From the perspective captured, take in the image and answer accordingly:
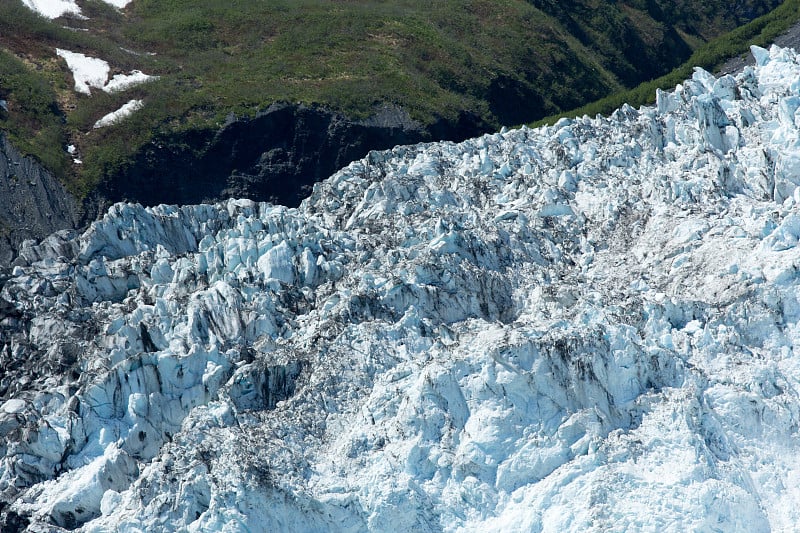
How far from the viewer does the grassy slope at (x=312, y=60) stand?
82.8m

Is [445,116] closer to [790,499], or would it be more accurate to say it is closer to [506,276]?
[506,276]

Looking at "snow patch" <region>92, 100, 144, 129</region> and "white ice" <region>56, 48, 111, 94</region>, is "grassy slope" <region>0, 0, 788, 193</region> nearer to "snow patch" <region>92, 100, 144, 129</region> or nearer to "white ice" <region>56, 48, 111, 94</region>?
"snow patch" <region>92, 100, 144, 129</region>

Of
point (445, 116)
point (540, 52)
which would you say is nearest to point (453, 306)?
point (445, 116)

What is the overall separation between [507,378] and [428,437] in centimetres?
407

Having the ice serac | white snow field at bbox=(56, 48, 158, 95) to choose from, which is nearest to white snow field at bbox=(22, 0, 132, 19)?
white snow field at bbox=(56, 48, 158, 95)

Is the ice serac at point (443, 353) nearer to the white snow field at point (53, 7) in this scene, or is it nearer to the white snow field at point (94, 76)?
the white snow field at point (94, 76)

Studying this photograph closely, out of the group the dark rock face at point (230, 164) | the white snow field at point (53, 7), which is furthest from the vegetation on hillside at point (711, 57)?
the white snow field at point (53, 7)

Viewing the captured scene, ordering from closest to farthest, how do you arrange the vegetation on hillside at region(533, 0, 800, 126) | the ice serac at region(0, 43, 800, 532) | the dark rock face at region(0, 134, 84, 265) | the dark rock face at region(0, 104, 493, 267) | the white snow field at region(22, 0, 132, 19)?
the ice serac at region(0, 43, 800, 532) < the dark rock face at region(0, 134, 84, 265) < the dark rock face at region(0, 104, 493, 267) < the vegetation on hillside at region(533, 0, 800, 126) < the white snow field at region(22, 0, 132, 19)

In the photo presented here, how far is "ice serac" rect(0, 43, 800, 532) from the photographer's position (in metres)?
43.9

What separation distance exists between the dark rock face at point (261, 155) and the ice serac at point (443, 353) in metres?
15.0

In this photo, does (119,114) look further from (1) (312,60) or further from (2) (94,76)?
(1) (312,60)

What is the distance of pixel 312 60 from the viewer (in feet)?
312

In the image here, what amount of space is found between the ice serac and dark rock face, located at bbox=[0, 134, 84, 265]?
8300 millimetres

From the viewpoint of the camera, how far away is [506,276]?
2200 inches
